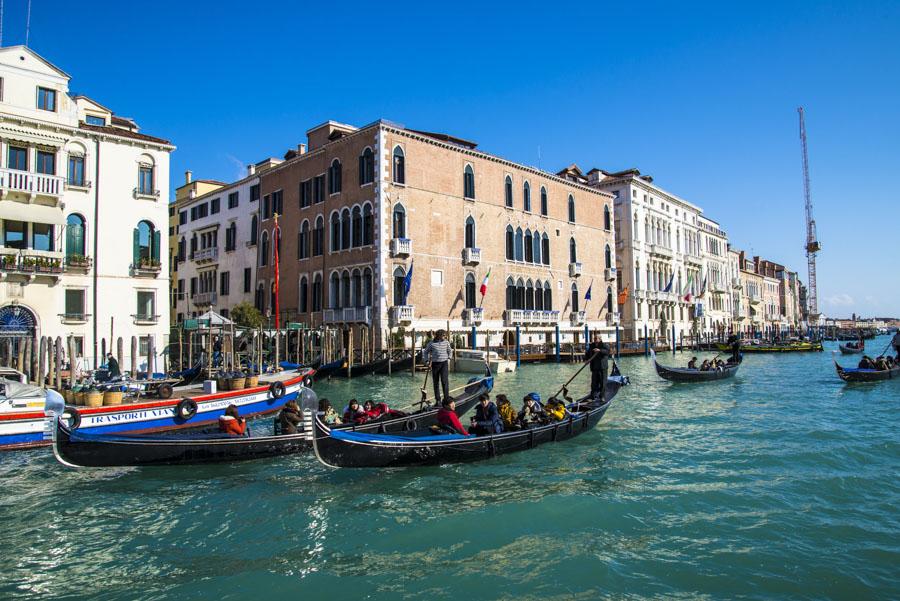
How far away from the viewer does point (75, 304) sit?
59.0 ft

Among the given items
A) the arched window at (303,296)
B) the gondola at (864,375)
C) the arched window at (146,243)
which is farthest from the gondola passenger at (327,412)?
the arched window at (303,296)

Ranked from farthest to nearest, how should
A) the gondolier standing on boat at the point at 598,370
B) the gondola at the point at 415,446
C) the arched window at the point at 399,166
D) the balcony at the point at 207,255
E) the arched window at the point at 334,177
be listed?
the balcony at the point at 207,255, the arched window at the point at 334,177, the arched window at the point at 399,166, the gondolier standing on boat at the point at 598,370, the gondola at the point at 415,446

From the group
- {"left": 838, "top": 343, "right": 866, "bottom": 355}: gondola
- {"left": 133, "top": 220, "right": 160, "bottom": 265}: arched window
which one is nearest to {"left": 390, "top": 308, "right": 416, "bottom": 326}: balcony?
{"left": 133, "top": 220, "right": 160, "bottom": 265}: arched window

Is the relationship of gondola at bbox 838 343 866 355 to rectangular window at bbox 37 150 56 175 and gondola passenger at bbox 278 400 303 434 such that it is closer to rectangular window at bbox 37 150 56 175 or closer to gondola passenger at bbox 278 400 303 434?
gondola passenger at bbox 278 400 303 434

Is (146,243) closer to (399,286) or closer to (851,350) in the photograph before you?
(399,286)

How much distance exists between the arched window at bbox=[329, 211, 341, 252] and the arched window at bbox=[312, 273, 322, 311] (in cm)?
154

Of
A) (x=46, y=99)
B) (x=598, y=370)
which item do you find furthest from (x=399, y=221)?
(x=598, y=370)

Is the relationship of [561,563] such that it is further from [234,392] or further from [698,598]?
[234,392]

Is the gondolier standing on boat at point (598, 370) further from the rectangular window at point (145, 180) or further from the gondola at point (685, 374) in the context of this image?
the rectangular window at point (145, 180)

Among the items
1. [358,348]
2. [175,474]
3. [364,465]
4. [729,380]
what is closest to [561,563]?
[364,465]

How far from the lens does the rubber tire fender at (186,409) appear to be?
1154 centimetres

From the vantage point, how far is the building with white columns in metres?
16.9

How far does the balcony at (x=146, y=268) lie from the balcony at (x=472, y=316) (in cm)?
1246

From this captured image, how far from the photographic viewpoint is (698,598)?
5027 millimetres
